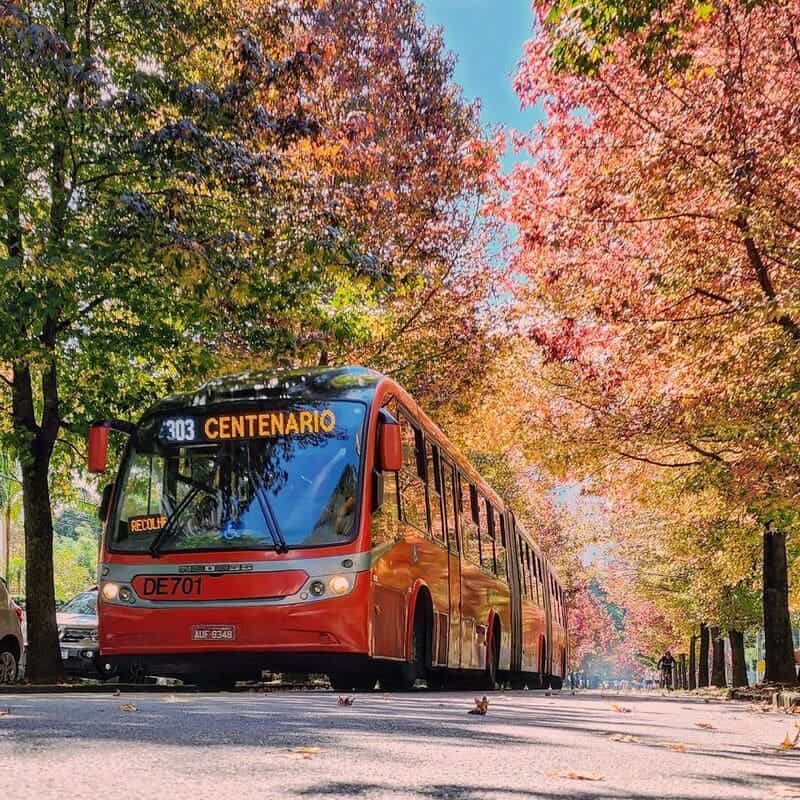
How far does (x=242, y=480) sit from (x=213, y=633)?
1.51 metres

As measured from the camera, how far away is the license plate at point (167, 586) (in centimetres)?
1238

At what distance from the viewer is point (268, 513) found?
1233 cm

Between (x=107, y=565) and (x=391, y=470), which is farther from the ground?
(x=391, y=470)

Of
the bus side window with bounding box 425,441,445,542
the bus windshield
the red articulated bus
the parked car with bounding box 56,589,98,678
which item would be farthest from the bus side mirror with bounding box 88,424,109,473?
the parked car with bounding box 56,589,98,678

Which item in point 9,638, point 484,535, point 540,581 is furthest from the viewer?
point 540,581

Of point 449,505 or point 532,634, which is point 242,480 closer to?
point 449,505

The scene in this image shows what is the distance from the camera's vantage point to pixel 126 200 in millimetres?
14891

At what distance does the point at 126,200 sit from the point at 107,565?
178 inches

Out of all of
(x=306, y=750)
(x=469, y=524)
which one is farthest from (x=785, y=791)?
(x=469, y=524)

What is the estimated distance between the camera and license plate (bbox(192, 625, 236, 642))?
1218 centimetres

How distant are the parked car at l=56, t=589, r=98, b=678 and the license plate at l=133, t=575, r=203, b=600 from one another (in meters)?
8.91

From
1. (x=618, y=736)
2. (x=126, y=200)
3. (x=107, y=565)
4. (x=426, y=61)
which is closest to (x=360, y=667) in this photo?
(x=107, y=565)

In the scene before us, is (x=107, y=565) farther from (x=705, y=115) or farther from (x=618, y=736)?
(x=705, y=115)

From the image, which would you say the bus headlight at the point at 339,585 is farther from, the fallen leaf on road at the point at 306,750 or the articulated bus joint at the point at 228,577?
the fallen leaf on road at the point at 306,750
